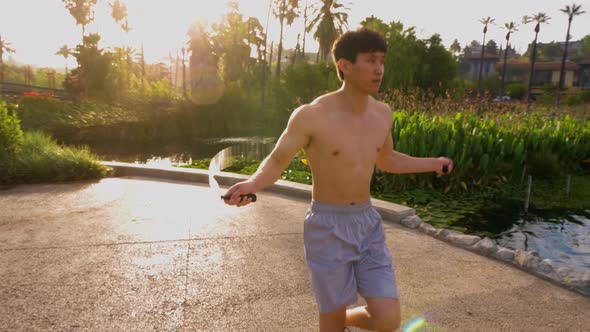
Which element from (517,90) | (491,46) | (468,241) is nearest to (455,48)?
(517,90)

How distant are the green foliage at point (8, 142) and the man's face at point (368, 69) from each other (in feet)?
23.9

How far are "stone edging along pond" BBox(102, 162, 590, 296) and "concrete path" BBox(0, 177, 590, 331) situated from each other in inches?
4.3

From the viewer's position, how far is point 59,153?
26.0 ft

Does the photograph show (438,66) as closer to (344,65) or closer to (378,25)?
(378,25)

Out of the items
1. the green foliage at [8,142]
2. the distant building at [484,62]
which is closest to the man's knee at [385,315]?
the green foliage at [8,142]

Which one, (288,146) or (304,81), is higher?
(304,81)

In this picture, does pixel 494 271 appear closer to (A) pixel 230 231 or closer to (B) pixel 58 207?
(A) pixel 230 231

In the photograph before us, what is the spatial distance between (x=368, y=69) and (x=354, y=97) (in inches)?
7.5

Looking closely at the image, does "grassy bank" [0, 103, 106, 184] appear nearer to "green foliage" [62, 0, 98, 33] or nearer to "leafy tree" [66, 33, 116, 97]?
"leafy tree" [66, 33, 116, 97]

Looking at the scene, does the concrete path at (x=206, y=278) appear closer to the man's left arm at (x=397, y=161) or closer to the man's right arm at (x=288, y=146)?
the man's left arm at (x=397, y=161)

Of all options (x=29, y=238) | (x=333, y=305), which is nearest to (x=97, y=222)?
(x=29, y=238)

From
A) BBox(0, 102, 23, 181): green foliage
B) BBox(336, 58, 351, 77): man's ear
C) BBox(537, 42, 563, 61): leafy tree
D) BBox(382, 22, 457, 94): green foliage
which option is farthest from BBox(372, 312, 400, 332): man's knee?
BBox(537, 42, 563, 61): leafy tree

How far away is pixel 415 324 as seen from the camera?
9.84 ft

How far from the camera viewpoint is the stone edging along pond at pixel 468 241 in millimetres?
3697
